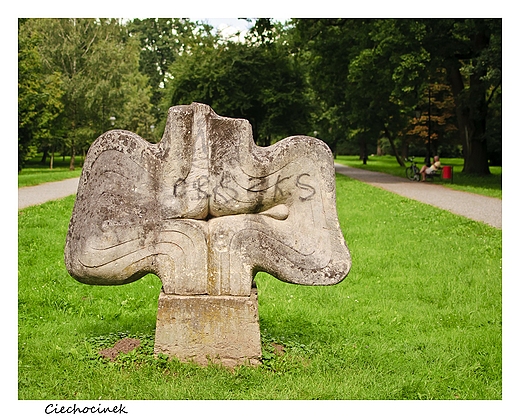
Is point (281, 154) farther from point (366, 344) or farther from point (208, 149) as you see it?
point (366, 344)

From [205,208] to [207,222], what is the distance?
0.44 ft

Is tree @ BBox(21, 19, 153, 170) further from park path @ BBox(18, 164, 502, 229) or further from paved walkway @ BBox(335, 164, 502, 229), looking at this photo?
paved walkway @ BBox(335, 164, 502, 229)

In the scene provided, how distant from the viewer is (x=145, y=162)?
5012mm

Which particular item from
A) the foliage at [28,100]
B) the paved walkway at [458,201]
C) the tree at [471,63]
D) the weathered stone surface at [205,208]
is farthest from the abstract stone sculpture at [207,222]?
the foliage at [28,100]

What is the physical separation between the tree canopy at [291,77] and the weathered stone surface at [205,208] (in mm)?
16438

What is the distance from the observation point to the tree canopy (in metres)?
23.8

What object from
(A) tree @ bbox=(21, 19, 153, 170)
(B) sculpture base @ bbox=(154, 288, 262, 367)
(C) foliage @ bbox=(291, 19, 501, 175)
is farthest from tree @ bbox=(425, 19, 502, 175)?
(A) tree @ bbox=(21, 19, 153, 170)

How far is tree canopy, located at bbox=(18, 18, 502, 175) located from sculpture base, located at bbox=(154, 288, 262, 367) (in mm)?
16911

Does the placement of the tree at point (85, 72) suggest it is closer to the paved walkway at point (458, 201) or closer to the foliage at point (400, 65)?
Result: the foliage at point (400, 65)

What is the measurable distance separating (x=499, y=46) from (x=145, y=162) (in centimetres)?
1744

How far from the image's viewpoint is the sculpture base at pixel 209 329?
5.08m

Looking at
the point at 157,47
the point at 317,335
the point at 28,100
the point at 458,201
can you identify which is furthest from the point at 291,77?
the point at 157,47

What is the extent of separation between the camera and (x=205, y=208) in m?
5.07

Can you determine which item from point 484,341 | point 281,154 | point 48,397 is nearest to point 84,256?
point 48,397
